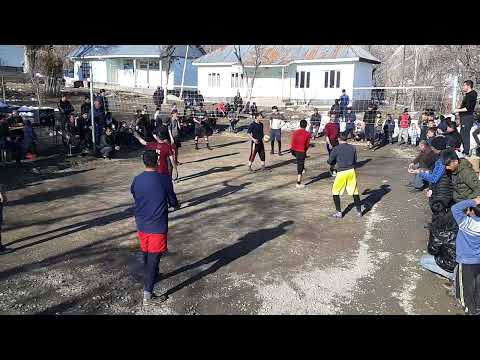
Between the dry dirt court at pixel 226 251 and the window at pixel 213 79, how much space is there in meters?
25.5

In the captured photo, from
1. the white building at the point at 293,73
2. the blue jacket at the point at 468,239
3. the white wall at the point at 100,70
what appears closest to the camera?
the blue jacket at the point at 468,239

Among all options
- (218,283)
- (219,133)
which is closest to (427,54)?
(219,133)

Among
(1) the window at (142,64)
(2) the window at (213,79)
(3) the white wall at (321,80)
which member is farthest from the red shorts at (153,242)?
(1) the window at (142,64)

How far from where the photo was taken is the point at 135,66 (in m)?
40.4

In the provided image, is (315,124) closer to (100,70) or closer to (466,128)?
(466,128)

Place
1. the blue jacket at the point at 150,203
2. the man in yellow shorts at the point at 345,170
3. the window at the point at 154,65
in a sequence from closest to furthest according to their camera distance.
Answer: the blue jacket at the point at 150,203 → the man in yellow shorts at the point at 345,170 → the window at the point at 154,65

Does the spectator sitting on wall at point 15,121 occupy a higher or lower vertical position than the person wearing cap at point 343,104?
lower

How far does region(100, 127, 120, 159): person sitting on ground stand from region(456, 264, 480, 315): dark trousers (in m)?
12.4

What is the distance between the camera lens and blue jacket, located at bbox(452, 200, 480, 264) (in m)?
4.99

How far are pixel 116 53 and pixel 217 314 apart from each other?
127 ft

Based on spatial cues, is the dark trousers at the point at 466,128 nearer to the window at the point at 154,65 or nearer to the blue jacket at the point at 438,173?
the blue jacket at the point at 438,173

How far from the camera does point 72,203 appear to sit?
9906 mm

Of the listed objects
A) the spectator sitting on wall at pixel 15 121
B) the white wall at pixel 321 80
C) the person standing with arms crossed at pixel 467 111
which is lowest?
the spectator sitting on wall at pixel 15 121

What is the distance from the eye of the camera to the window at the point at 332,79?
30.1 metres
